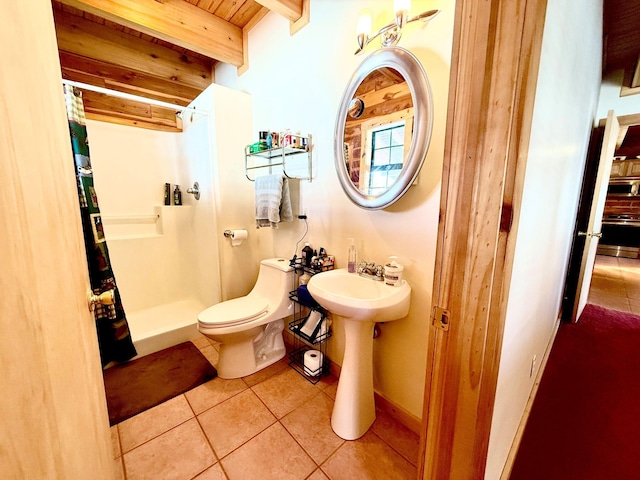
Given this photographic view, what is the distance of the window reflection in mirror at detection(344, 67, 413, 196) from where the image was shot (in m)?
1.25

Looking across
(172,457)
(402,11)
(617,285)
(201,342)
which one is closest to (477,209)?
(402,11)

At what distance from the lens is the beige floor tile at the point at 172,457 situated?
3.76ft

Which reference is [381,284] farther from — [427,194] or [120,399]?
[120,399]

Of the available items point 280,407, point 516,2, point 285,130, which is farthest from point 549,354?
point 285,130

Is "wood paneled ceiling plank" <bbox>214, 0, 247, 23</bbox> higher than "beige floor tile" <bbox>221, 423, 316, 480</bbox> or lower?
higher

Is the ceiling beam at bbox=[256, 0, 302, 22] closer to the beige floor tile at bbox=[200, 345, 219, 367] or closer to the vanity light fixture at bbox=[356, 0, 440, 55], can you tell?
the vanity light fixture at bbox=[356, 0, 440, 55]

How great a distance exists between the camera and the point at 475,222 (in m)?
0.58

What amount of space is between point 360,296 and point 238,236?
1279 mm

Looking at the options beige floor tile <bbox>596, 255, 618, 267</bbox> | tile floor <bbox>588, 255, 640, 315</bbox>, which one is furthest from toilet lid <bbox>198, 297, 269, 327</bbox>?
beige floor tile <bbox>596, 255, 618, 267</bbox>

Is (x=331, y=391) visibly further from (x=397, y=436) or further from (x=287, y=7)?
(x=287, y=7)

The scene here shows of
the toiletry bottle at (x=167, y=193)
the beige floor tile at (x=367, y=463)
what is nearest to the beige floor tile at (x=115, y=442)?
the beige floor tile at (x=367, y=463)

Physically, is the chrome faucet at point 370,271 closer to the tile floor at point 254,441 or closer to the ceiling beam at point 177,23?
the tile floor at point 254,441

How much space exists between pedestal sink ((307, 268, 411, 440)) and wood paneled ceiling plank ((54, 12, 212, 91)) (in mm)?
2584

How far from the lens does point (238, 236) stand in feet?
7.24
